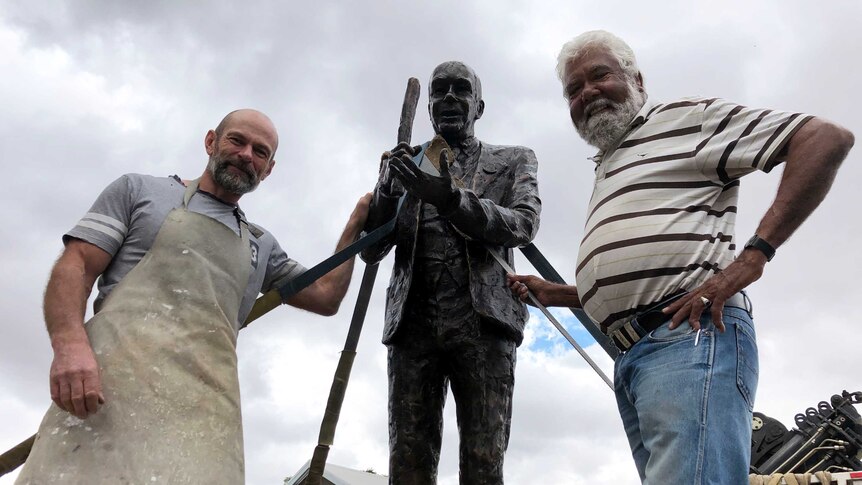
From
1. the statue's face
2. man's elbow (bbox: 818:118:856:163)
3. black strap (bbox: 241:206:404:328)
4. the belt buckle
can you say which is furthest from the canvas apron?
man's elbow (bbox: 818:118:856:163)

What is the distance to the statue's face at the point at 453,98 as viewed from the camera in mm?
4223

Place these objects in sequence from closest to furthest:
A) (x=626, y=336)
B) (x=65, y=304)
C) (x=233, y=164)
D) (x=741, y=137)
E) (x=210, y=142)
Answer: (x=741, y=137)
(x=626, y=336)
(x=65, y=304)
(x=233, y=164)
(x=210, y=142)

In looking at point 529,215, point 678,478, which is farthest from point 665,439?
point 529,215

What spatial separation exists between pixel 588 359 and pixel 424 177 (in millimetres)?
1132

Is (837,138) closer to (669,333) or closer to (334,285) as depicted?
(669,333)

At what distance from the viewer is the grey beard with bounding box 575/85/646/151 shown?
3.03m

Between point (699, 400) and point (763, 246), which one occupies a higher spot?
point (763, 246)

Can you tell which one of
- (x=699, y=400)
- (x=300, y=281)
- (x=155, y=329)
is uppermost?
(x=300, y=281)

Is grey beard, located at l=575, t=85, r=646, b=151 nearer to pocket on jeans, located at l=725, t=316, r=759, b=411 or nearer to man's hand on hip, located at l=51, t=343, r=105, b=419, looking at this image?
pocket on jeans, located at l=725, t=316, r=759, b=411

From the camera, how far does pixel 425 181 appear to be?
349 centimetres

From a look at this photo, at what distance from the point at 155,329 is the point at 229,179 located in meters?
0.87

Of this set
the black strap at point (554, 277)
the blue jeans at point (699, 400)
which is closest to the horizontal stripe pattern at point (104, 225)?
the black strap at point (554, 277)

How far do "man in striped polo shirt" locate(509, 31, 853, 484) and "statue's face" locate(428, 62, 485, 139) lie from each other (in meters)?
1.34

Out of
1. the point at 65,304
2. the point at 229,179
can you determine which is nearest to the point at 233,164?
the point at 229,179
